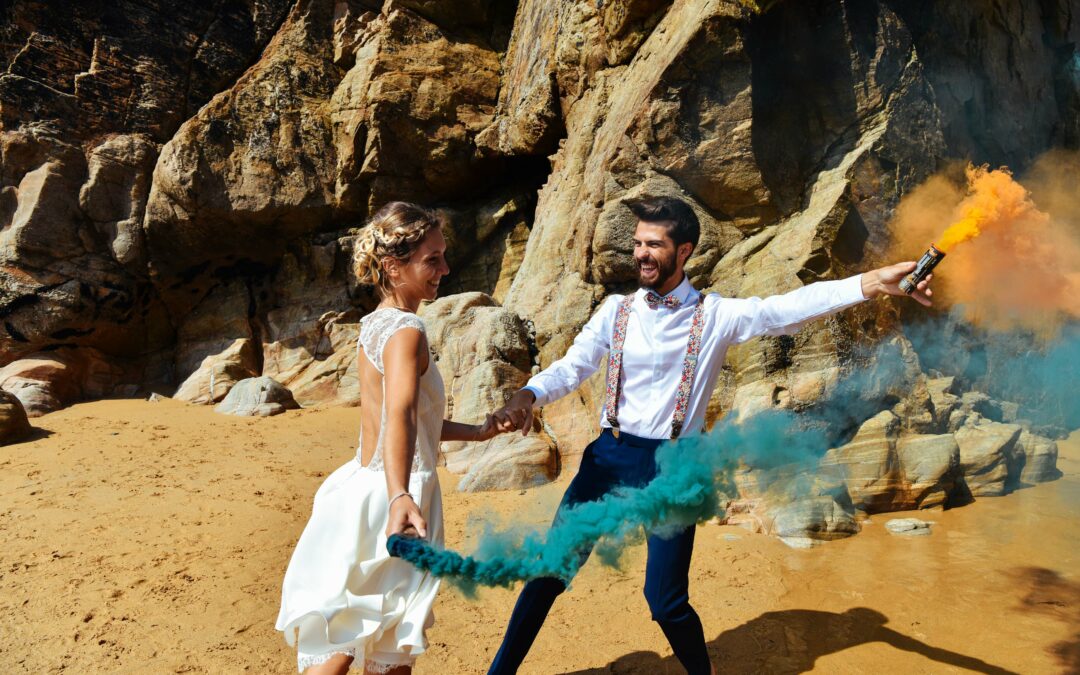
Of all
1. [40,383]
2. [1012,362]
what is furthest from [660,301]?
[40,383]

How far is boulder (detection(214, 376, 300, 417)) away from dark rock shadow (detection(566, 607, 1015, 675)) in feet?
23.5

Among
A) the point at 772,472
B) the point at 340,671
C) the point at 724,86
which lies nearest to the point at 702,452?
the point at 772,472

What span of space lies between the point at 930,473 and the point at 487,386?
4092mm

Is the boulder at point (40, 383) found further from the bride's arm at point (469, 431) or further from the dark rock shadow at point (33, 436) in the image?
the bride's arm at point (469, 431)

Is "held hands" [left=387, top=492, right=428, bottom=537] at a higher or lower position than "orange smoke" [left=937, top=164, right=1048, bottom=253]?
lower

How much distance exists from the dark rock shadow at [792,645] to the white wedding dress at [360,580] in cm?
156

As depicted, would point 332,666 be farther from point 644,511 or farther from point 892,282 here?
point 892,282

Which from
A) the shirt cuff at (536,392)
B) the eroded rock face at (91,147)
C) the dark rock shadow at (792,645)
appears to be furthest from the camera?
the eroded rock face at (91,147)

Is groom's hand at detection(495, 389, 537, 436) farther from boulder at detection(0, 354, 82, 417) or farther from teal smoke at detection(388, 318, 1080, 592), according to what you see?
boulder at detection(0, 354, 82, 417)

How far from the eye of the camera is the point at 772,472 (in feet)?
9.76

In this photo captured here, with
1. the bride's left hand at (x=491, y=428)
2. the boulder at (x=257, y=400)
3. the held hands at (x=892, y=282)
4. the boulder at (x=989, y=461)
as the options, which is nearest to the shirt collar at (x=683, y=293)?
the held hands at (x=892, y=282)

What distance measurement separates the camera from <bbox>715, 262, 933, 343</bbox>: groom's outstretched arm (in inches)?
97.6

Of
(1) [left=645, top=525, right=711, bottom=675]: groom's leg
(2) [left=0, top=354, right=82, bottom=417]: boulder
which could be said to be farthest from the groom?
(2) [left=0, top=354, right=82, bottom=417]: boulder

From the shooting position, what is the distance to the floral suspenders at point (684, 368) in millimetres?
2730
